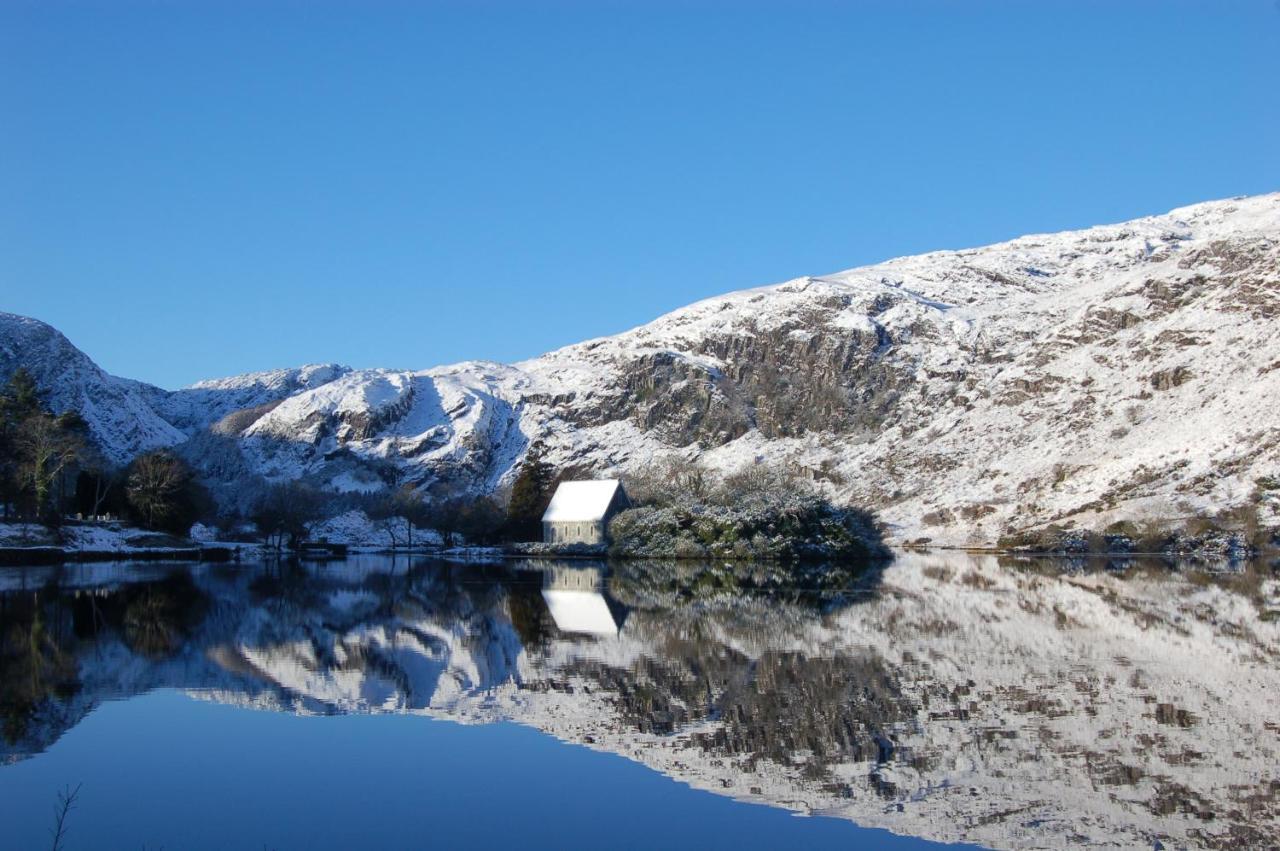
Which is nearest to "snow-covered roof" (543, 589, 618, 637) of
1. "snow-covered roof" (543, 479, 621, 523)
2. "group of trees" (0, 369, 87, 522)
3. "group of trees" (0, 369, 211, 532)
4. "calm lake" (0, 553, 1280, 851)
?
"calm lake" (0, 553, 1280, 851)

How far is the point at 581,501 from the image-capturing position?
352ft

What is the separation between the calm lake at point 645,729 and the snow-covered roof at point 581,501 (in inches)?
2582

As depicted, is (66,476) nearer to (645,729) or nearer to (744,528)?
(744,528)

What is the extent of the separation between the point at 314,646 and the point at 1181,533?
8997cm

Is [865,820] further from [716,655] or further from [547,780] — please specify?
[716,655]

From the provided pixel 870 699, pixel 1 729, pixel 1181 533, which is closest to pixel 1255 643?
pixel 870 699

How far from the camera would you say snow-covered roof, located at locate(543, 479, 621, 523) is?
105 metres

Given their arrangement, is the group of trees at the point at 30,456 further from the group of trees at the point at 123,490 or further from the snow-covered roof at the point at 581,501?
the snow-covered roof at the point at 581,501

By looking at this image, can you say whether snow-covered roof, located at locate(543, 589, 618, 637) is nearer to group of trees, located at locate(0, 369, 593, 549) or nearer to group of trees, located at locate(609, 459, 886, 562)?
group of trees, located at locate(609, 459, 886, 562)

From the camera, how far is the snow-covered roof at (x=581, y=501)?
105 m

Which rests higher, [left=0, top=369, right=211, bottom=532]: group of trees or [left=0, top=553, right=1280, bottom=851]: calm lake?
[left=0, top=369, right=211, bottom=532]: group of trees

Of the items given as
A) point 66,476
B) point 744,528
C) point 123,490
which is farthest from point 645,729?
point 66,476

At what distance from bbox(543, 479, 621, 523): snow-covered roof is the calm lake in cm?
6559

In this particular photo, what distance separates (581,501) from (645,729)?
8847cm
